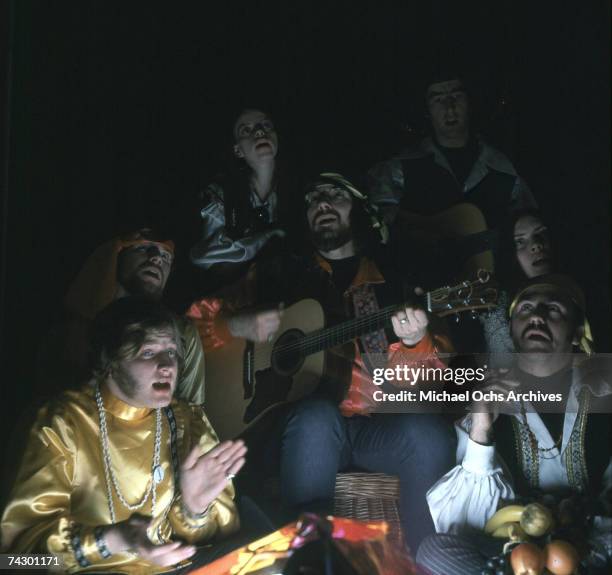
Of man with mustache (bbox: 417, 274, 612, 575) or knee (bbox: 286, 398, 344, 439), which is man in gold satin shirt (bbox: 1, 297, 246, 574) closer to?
knee (bbox: 286, 398, 344, 439)

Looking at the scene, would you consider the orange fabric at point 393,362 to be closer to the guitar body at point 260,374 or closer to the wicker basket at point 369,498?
the guitar body at point 260,374

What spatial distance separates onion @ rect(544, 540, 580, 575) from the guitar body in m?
0.93

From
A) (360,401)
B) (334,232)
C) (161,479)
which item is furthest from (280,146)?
(161,479)

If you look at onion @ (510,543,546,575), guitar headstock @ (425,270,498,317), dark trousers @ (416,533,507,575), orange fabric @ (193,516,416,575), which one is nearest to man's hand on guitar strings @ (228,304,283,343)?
guitar headstock @ (425,270,498,317)

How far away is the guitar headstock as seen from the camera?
2.71 m

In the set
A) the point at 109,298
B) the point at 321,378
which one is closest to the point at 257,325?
the point at 321,378

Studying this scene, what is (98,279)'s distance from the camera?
2889 mm

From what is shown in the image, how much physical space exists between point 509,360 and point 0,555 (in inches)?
71.1

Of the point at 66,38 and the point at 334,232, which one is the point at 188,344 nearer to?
the point at 334,232

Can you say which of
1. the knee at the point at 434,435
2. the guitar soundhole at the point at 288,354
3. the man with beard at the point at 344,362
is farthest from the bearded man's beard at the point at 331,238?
the knee at the point at 434,435

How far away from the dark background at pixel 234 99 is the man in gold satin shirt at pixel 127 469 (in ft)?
1.67

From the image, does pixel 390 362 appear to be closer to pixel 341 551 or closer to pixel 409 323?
pixel 409 323

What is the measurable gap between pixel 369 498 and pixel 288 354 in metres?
0.57

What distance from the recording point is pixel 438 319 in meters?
2.73
